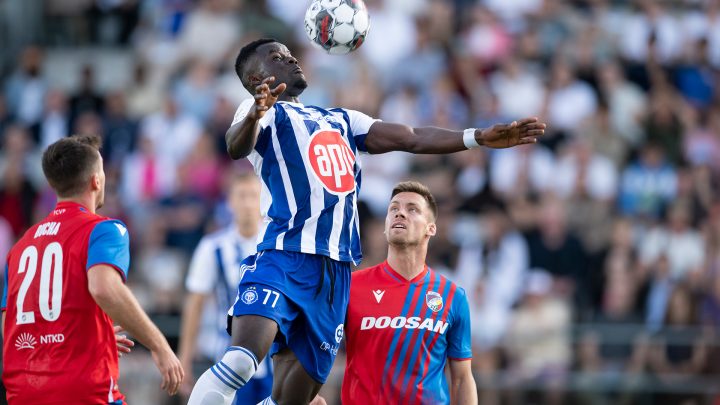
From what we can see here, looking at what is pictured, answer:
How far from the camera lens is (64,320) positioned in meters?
7.06

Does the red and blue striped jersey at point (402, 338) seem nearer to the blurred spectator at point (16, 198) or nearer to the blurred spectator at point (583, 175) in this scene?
the blurred spectator at point (583, 175)

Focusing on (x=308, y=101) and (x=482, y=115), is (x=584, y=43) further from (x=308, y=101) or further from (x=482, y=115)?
(x=308, y=101)

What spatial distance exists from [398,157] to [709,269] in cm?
416

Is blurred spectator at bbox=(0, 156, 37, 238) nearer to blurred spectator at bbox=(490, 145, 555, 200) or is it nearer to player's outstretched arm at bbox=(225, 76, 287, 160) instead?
blurred spectator at bbox=(490, 145, 555, 200)

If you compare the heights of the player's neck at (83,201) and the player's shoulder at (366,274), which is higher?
the player's neck at (83,201)

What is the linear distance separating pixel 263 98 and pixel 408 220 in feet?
5.57

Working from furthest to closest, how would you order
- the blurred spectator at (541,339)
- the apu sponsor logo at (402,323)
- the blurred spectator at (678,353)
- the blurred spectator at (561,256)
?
1. the blurred spectator at (561,256)
2. the blurred spectator at (678,353)
3. the blurred spectator at (541,339)
4. the apu sponsor logo at (402,323)

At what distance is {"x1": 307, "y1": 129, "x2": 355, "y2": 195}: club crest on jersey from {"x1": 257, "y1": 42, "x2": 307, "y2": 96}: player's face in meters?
0.37

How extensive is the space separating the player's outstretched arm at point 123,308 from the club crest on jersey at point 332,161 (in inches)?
59.2

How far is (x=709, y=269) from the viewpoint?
597 inches

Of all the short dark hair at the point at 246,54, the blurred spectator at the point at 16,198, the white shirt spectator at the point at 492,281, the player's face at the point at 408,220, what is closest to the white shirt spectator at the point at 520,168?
the white shirt spectator at the point at 492,281

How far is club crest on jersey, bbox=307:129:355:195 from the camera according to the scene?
780cm

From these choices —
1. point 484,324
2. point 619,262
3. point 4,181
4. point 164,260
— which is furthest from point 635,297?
point 4,181

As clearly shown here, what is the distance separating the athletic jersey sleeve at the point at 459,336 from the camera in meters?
8.34
